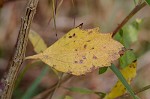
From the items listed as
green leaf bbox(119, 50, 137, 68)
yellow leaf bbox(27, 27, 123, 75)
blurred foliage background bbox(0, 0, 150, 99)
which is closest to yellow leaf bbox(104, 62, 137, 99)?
green leaf bbox(119, 50, 137, 68)

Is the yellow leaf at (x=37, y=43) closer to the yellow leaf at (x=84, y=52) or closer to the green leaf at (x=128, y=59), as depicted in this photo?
the green leaf at (x=128, y=59)

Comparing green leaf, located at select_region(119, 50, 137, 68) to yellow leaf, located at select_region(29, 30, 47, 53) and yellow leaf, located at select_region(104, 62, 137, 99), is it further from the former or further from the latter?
yellow leaf, located at select_region(29, 30, 47, 53)

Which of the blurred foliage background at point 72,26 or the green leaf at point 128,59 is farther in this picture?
the blurred foliage background at point 72,26

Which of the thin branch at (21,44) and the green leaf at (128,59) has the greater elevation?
the thin branch at (21,44)

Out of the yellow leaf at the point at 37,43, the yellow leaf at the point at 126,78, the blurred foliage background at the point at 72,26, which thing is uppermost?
the yellow leaf at the point at 37,43

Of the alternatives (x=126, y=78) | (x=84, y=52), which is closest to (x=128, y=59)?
(x=126, y=78)

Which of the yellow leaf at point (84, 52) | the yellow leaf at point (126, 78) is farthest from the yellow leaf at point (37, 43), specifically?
the yellow leaf at point (84, 52)
